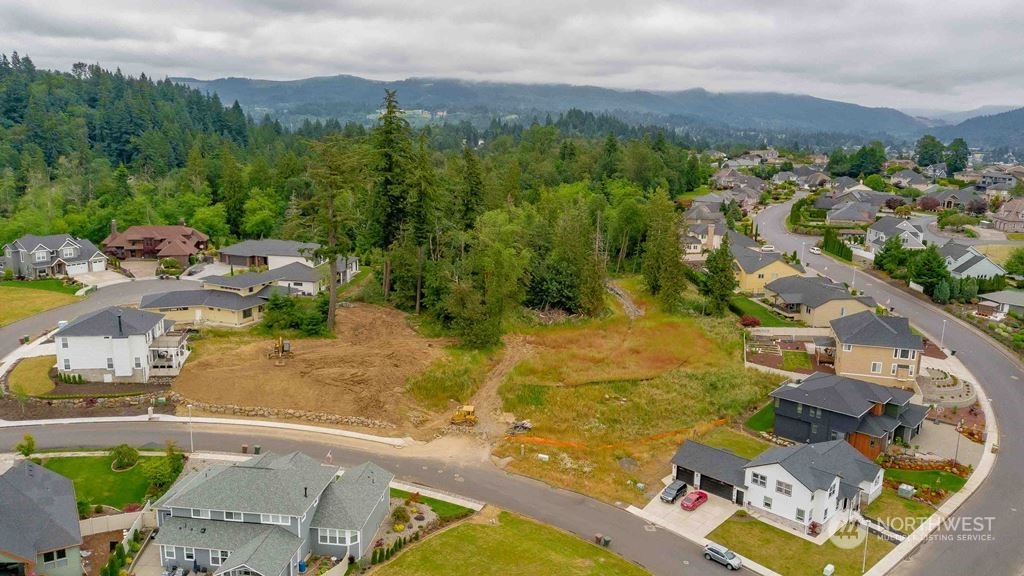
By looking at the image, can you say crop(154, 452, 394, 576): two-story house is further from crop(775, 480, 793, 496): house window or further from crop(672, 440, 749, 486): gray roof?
crop(775, 480, 793, 496): house window

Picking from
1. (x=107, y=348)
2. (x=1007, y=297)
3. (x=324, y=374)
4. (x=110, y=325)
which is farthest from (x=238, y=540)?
(x=1007, y=297)

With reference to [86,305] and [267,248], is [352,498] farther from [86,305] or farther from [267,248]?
[267,248]

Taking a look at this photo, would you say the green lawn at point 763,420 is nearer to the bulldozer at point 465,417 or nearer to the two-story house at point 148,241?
the bulldozer at point 465,417

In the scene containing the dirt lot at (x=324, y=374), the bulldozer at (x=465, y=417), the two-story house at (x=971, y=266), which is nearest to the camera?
the bulldozer at (x=465, y=417)

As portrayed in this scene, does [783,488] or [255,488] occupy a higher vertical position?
[255,488]

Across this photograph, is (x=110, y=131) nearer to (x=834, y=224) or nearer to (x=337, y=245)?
(x=337, y=245)

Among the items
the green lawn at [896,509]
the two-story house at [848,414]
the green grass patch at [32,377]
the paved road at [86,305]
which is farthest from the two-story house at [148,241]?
the green lawn at [896,509]
